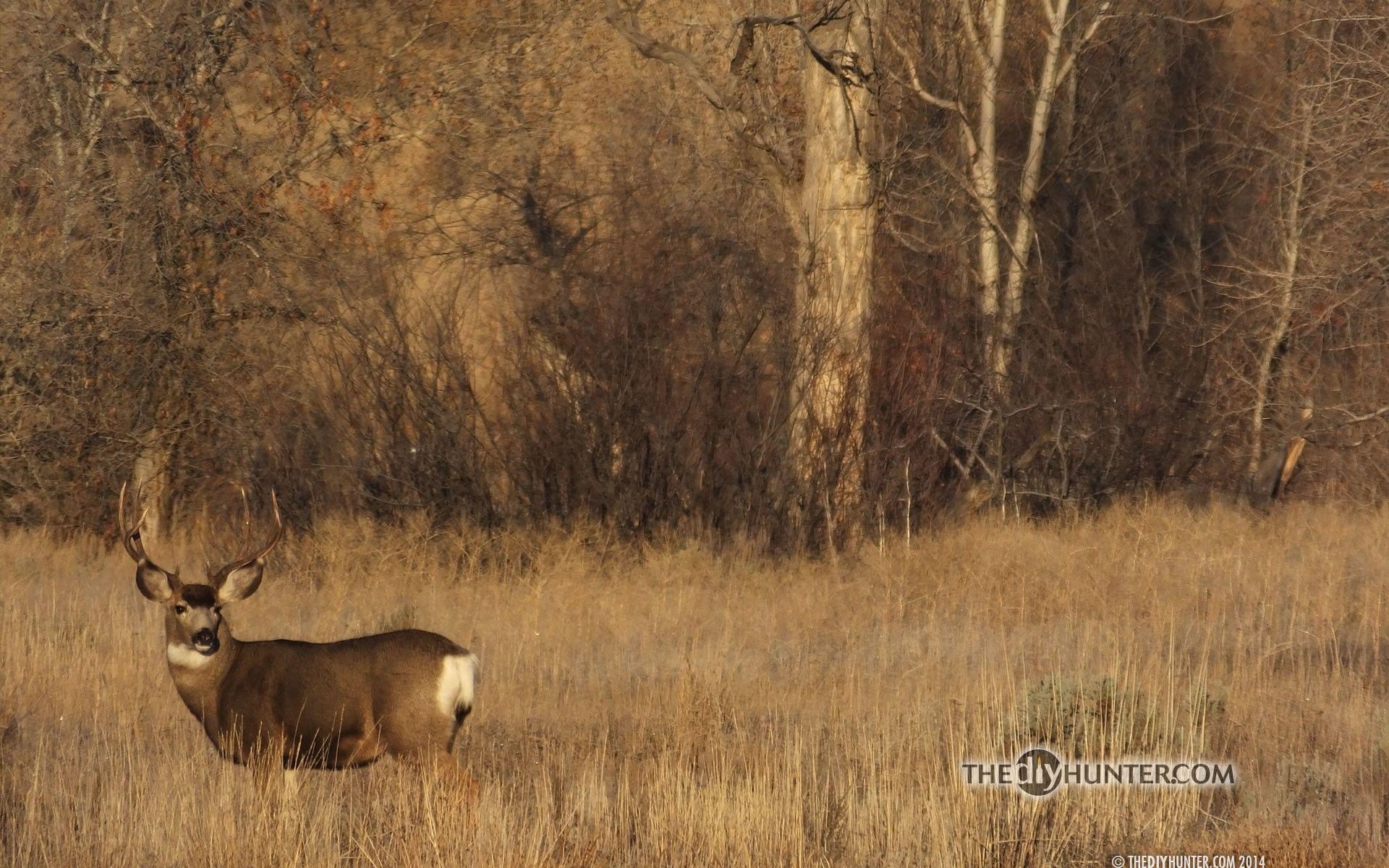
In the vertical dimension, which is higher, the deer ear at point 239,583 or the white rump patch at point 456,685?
the deer ear at point 239,583

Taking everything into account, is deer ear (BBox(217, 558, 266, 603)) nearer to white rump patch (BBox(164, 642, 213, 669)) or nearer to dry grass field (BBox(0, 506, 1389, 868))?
white rump patch (BBox(164, 642, 213, 669))

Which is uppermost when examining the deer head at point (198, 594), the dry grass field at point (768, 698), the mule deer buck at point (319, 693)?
the deer head at point (198, 594)

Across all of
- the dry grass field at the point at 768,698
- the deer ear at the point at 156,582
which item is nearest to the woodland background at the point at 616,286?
the dry grass field at the point at 768,698

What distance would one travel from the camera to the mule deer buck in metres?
6.00

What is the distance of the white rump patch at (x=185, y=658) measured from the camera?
6.18m

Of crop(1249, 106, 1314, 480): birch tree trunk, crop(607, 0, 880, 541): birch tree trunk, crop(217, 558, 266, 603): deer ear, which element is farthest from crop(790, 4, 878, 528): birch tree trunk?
crop(217, 558, 266, 603): deer ear

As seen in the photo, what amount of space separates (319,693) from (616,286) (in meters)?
8.51

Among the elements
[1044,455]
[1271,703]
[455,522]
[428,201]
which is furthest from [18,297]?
[1271,703]

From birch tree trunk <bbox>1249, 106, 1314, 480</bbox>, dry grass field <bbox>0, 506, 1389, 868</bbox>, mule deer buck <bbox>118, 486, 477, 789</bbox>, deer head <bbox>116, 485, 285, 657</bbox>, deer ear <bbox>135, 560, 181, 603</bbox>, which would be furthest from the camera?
birch tree trunk <bbox>1249, 106, 1314, 480</bbox>

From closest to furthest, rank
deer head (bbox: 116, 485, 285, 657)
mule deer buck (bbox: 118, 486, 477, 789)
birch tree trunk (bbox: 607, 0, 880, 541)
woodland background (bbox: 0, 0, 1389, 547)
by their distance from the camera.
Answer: mule deer buck (bbox: 118, 486, 477, 789)
deer head (bbox: 116, 485, 285, 657)
birch tree trunk (bbox: 607, 0, 880, 541)
woodland background (bbox: 0, 0, 1389, 547)

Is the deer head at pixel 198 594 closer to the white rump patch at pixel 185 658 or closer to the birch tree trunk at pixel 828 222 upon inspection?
the white rump patch at pixel 185 658

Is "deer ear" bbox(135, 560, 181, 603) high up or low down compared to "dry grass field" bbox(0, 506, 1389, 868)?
up

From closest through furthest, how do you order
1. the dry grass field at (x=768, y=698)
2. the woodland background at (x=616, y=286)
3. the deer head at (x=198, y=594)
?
the dry grass field at (x=768, y=698) → the deer head at (x=198, y=594) → the woodland background at (x=616, y=286)

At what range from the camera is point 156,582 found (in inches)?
248
